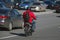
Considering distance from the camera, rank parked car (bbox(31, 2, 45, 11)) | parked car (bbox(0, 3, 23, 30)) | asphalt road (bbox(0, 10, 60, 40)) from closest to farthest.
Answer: asphalt road (bbox(0, 10, 60, 40))
parked car (bbox(0, 3, 23, 30))
parked car (bbox(31, 2, 45, 11))

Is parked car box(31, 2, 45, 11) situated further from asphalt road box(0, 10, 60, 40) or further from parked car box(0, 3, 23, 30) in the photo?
parked car box(0, 3, 23, 30)

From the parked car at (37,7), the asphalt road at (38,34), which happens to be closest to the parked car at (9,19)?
the asphalt road at (38,34)

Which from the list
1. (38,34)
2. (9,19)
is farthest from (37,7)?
(38,34)

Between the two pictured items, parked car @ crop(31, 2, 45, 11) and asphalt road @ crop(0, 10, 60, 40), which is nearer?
asphalt road @ crop(0, 10, 60, 40)

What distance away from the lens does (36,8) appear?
44375 millimetres

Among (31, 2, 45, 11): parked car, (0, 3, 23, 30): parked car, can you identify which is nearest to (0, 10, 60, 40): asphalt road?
(0, 3, 23, 30): parked car

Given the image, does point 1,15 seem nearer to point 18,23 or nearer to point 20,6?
point 18,23

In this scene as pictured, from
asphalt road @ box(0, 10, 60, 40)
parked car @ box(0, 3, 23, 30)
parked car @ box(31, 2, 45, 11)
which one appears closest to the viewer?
asphalt road @ box(0, 10, 60, 40)

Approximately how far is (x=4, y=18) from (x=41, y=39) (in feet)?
14.8

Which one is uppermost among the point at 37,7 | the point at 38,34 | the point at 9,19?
the point at 9,19

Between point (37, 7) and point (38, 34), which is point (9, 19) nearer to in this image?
point (38, 34)

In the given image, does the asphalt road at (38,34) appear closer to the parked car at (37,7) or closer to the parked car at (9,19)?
the parked car at (9,19)

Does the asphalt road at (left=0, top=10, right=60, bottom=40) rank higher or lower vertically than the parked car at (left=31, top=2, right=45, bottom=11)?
higher

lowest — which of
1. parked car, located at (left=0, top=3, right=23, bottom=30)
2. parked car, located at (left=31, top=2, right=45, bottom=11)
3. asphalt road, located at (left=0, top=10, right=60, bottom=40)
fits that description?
parked car, located at (left=31, top=2, right=45, bottom=11)
